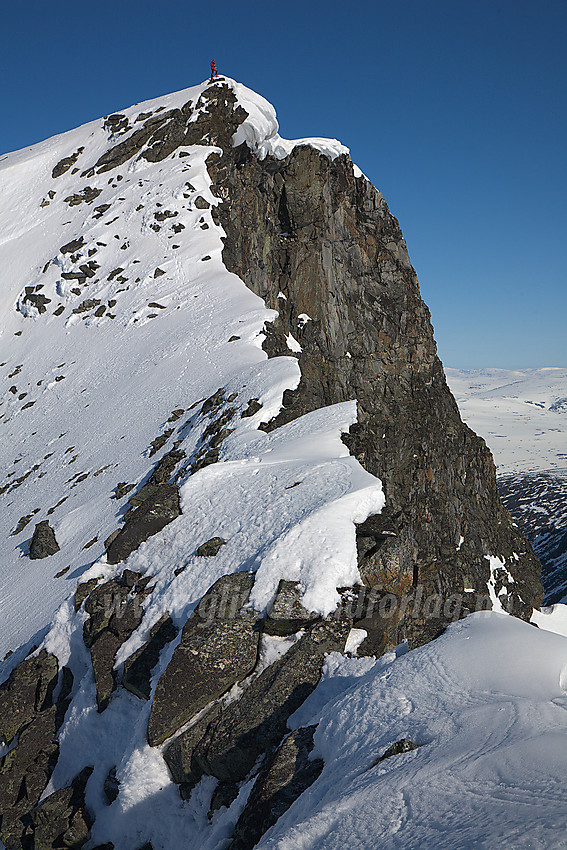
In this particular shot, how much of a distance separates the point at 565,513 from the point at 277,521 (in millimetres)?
167230

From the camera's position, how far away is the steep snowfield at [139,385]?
1164 centimetres

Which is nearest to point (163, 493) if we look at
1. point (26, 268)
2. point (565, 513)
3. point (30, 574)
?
point (30, 574)

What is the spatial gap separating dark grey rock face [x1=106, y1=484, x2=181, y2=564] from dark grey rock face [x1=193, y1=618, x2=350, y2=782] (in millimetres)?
5021

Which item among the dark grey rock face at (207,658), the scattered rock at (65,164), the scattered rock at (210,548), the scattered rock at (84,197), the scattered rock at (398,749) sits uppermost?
the scattered rock at (65,164)

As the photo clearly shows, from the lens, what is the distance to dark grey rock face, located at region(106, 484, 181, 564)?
41.6 feet

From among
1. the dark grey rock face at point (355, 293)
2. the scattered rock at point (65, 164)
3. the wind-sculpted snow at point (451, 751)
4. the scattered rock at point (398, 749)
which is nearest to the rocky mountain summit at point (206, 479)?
the scattered rock at point (398, 749)

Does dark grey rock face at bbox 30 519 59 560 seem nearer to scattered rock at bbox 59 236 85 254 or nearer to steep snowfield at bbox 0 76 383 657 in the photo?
steep snowfield at bbox 0 76 383 657

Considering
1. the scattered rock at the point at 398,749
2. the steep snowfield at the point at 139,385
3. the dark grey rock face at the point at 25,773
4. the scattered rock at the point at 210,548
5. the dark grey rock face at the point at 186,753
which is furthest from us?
the steep snowfield at the point at 139,385

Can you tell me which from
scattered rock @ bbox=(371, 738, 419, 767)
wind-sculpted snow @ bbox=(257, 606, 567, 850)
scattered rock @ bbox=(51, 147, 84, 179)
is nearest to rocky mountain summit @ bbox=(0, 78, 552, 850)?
scattered rock @ bbox=(371, 738, 419, 767)

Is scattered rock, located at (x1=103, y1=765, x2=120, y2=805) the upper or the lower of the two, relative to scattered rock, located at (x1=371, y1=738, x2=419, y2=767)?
lower

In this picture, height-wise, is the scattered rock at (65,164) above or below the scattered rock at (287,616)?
above

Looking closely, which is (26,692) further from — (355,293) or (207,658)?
(355,293)

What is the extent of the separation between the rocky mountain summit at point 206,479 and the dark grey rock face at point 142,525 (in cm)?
6

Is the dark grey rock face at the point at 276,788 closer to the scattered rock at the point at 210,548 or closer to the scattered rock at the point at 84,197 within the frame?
the scattered rock at the point at 210,548
